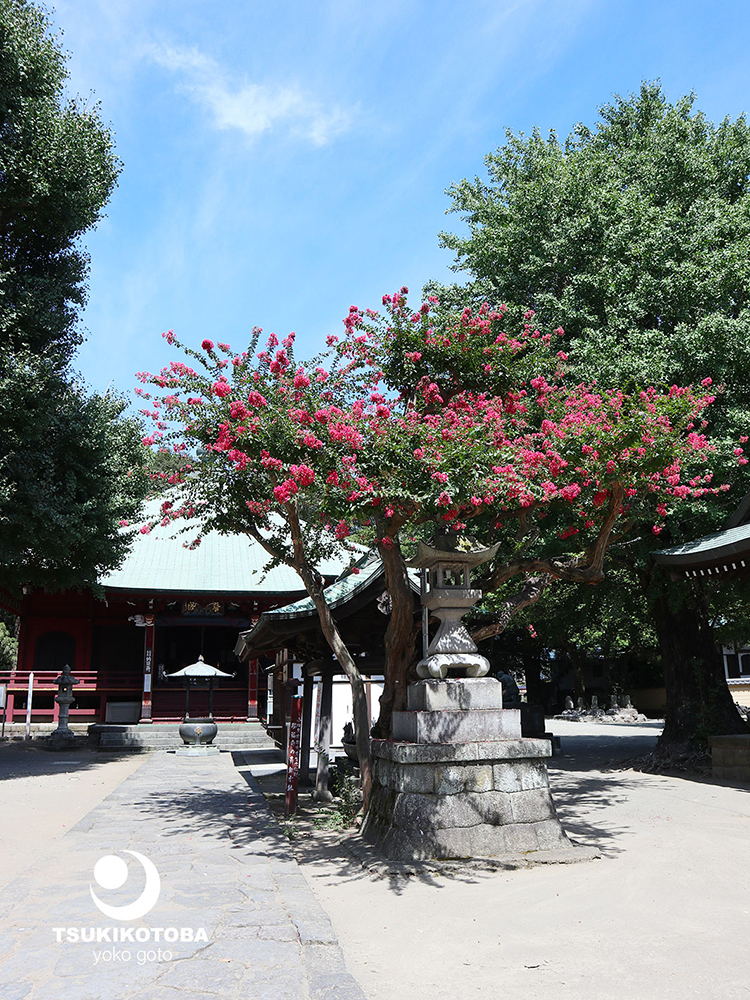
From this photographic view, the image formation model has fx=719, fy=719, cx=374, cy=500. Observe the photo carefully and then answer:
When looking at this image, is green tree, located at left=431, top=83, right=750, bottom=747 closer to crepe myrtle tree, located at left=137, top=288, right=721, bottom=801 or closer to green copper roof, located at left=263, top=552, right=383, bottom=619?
crepe myrtle tree, located at left=137, top=288, right=721, bottom=801

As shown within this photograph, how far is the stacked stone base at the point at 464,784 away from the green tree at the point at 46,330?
9920mm

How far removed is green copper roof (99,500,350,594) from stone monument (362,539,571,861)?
13259mm

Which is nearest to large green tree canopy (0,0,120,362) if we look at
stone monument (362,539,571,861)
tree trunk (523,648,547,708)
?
stone monument (362,539,571,861)

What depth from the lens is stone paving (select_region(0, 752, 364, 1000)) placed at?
4.20 metres

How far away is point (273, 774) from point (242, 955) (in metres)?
11.2

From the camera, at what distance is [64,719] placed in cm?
2047

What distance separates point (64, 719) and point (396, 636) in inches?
588

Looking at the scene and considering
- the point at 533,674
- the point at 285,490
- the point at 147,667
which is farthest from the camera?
the point at 533,674

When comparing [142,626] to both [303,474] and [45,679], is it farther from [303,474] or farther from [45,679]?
[303,474]

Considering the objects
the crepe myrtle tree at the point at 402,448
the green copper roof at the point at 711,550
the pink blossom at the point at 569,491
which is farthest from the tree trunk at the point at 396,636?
the green copper roof at the point at 711,550

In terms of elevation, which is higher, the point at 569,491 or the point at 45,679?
the point at 569,491

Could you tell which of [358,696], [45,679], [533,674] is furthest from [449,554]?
[533,674]

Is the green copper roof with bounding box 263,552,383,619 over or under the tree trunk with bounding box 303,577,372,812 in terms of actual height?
over

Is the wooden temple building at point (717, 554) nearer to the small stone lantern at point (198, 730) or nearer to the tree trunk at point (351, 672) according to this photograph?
the tree trunk at point (351, 672)
